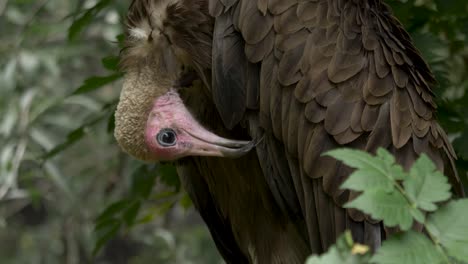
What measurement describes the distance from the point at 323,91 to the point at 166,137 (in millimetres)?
594

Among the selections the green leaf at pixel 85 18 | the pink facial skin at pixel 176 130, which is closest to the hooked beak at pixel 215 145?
the pink facial skin at pixel 176 130

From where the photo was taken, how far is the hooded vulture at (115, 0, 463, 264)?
3.22m

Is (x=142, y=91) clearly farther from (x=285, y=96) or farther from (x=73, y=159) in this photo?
(x=73, y=159)

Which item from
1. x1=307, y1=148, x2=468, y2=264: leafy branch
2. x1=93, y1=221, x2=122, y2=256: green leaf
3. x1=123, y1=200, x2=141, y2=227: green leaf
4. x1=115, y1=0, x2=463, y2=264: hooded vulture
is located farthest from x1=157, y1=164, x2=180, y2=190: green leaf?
x1=307, y1=148, x2=468, y2=264: leafy branch

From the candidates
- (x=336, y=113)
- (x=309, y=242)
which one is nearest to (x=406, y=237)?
(x=336, y=113)

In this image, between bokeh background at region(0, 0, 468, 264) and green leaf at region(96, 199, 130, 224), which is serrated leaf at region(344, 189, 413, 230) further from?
green leaf at region(96, 199, 130, 224)

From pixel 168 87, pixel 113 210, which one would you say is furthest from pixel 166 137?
pixel 113 210

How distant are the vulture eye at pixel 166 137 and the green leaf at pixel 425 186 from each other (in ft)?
5.24

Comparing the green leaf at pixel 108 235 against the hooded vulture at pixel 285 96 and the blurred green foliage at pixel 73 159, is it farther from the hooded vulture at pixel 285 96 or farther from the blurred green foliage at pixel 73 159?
the hooded vulture at pixel 285 96

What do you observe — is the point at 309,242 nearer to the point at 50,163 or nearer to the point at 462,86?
the point at 462,86

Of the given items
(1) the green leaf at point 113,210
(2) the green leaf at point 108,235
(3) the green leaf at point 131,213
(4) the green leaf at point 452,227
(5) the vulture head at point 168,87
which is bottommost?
(2) the green leaf at point 108,235

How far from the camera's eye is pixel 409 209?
6.37 ft

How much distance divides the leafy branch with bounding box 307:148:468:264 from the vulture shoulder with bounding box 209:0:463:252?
3.82 ft

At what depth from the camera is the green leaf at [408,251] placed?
1.90 m
